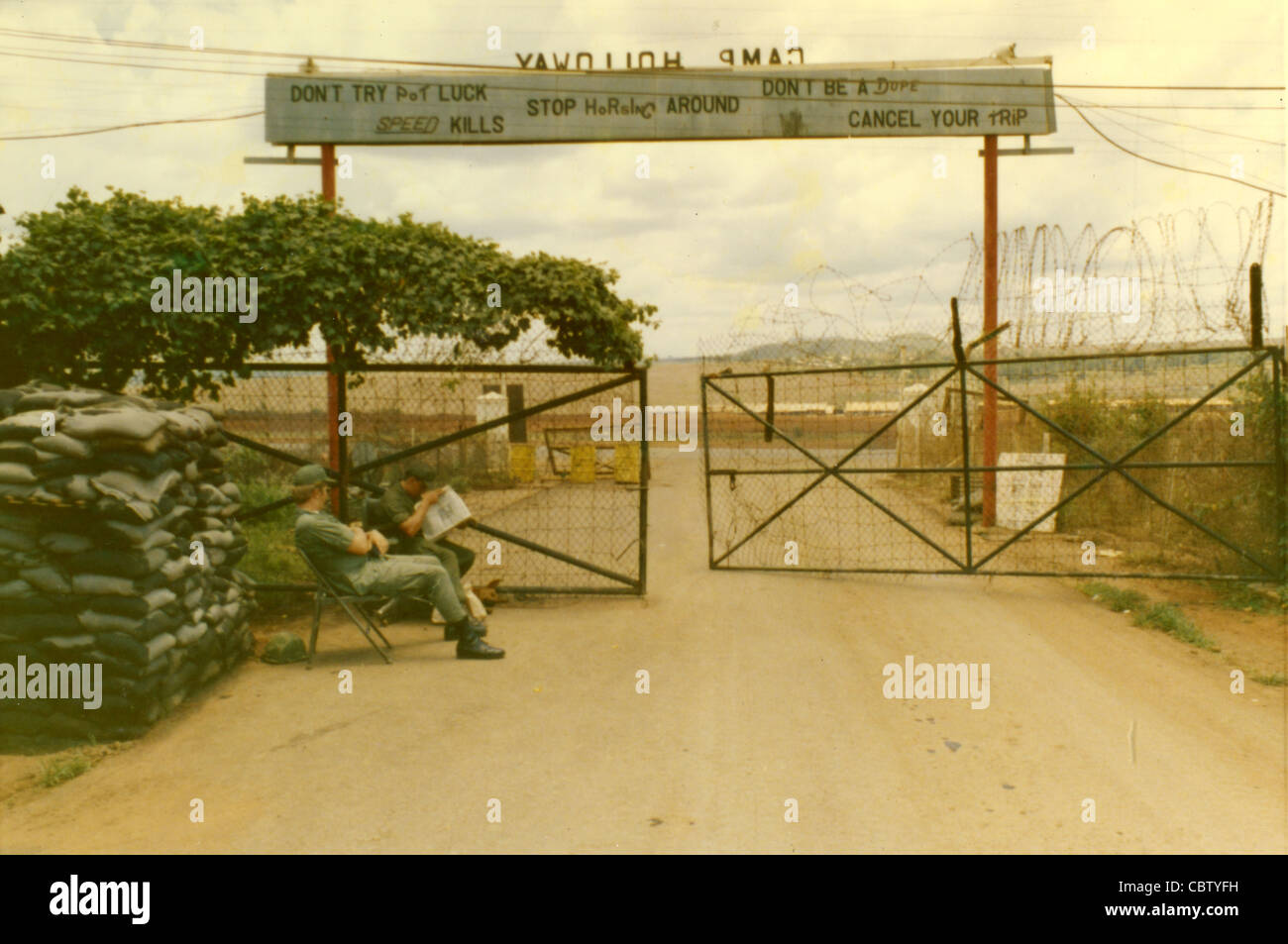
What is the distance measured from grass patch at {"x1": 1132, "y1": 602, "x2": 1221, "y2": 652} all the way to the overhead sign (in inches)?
255

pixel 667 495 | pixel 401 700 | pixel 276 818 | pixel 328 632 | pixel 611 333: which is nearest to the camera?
pixel 276 818

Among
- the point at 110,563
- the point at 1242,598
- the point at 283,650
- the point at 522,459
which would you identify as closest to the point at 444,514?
the point at 283,650

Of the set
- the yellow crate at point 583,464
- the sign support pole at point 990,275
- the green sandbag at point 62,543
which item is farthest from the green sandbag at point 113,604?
the sign support pole at point 990,275

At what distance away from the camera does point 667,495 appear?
1870cm

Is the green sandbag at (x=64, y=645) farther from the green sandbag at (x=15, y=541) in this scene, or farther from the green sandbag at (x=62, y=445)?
the green sandbag at (x=62, y=445)

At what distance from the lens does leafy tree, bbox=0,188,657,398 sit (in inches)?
302

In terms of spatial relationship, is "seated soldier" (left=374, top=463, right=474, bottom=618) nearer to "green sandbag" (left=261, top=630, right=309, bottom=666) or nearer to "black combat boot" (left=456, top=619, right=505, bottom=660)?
"black combat boot" (left=456, top=619, right=505, bottom=660)

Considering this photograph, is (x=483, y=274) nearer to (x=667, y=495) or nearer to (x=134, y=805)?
(x=134, y=805)

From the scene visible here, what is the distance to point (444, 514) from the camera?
8148 mm

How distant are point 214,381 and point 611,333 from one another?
11.4 feet

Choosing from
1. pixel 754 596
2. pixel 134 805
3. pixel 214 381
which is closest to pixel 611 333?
pixel 754 596

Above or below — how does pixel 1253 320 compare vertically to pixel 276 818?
above

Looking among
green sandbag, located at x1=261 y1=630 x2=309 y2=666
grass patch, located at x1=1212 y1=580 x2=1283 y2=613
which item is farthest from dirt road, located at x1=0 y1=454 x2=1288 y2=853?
grass patch, located at x1=1212 y1=580 x2=1283 y2=613

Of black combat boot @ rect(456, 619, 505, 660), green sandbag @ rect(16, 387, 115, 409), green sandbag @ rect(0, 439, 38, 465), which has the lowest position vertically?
black combat boot @ rect(456, 619, 505, 660)
